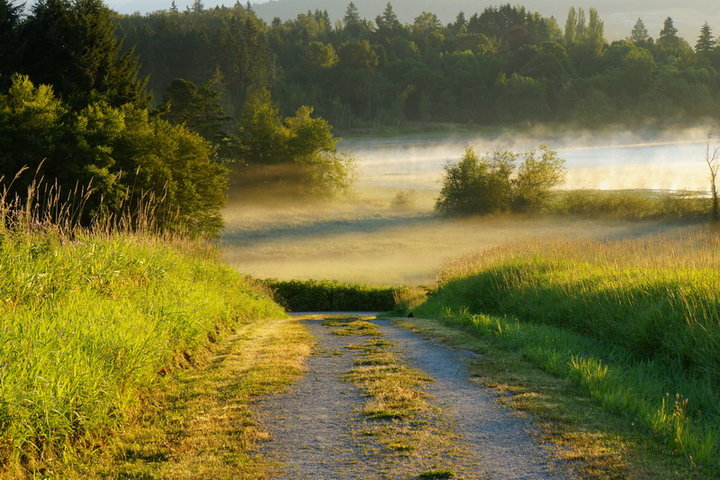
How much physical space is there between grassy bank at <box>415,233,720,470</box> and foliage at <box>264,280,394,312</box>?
70.2 ft

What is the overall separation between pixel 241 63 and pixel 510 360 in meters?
101

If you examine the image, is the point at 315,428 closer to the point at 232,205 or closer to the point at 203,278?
the point at 203,278

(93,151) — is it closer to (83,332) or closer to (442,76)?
(83,332)

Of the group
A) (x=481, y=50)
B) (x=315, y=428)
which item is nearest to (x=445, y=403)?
(x=315, y=428)

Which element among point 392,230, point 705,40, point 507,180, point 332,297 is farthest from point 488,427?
point 705,40

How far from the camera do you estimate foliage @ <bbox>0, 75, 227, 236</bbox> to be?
33.1 meters

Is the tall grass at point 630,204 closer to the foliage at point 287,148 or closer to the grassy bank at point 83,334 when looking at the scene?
the foliage at point 287,148

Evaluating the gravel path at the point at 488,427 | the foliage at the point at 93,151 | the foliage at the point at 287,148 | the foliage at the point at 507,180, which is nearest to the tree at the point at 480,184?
the foliage at the point at 507,180

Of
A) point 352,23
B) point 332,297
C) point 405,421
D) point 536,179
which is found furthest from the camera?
point 352,23

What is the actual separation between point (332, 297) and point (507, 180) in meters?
30.8

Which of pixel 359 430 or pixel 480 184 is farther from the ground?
pixel 480 184

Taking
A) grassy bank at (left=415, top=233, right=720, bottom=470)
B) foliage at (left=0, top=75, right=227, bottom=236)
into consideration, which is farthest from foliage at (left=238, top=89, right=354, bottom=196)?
grassy bank at (left=415, top=233, right=720, bottom=470)

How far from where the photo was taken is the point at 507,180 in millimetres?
65625

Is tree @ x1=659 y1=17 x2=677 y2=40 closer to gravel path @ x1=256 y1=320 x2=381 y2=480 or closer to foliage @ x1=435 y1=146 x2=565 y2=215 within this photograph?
foliage @ x1=435 y1=146 x2=565 y2=215
